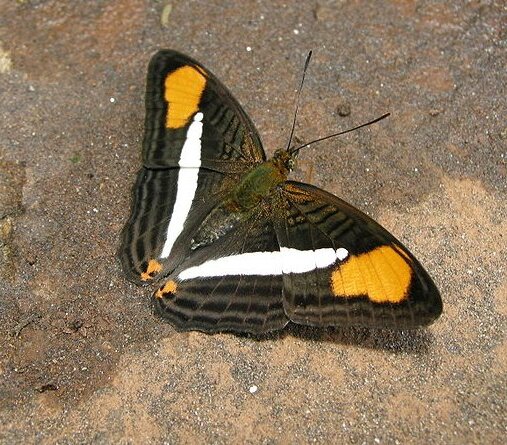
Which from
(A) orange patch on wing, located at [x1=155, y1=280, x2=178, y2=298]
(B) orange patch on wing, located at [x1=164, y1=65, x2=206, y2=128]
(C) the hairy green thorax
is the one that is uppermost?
(B) orange patch on wing, located at [x1=164, y1=65, x2=206, y2=128]

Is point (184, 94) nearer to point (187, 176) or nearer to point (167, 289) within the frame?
point (187, 176)

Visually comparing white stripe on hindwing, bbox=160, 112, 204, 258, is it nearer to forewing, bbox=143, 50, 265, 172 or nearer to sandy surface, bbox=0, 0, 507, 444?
forewing, bbox=143, 50, 265, 172

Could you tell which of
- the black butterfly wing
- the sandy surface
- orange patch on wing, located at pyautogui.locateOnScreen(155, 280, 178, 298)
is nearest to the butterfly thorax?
the black butterfly wing

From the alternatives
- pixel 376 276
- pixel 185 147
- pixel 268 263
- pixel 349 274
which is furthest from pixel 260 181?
pixel 376 276

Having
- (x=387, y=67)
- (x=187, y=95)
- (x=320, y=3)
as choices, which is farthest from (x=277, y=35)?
(x=187, y=95)

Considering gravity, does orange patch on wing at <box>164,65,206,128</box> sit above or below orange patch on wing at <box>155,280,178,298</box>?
above

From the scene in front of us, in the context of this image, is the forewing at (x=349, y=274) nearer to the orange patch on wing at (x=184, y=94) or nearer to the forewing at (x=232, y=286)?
the forewing at (x=232, y=286)

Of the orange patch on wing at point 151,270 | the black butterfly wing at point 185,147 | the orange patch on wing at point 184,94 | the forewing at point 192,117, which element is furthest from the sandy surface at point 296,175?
the orange patch on wing at point 184,94
